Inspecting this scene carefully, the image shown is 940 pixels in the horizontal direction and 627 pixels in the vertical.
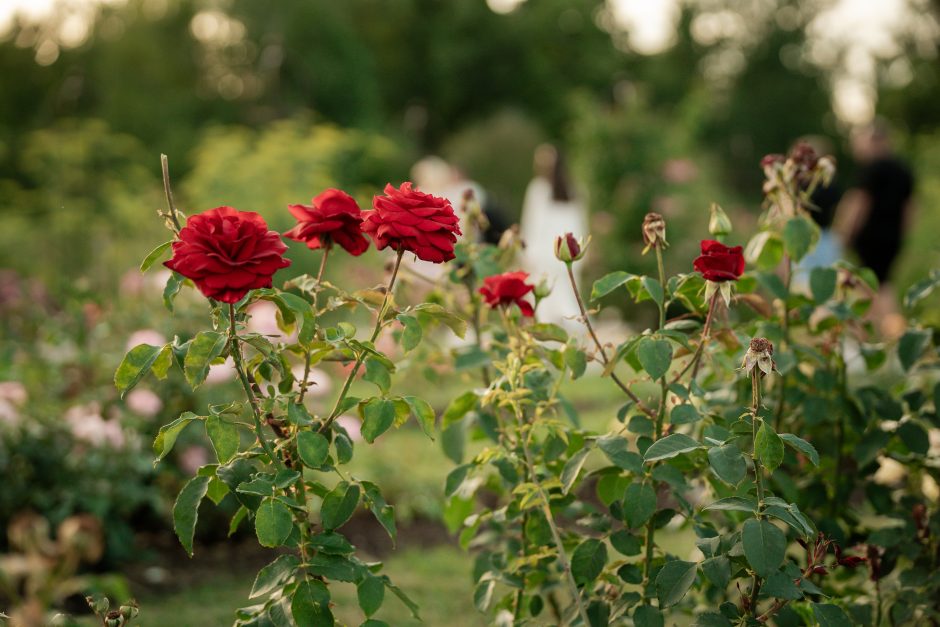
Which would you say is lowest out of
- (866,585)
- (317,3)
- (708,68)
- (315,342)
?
(866,585)

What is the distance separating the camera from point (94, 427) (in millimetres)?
3111

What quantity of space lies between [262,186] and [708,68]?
2820 centimetres

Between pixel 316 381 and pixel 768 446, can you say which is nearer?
pixel 768 446

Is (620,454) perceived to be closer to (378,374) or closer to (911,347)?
(378,374)

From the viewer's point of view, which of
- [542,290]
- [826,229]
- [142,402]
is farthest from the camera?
[826,229]

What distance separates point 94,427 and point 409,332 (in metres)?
1.89

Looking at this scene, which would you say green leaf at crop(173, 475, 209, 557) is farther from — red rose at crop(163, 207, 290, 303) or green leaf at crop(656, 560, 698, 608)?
green leaf at crop(656, 560, 698, 608)

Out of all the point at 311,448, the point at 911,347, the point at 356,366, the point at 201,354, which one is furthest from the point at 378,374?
the point at 911,347

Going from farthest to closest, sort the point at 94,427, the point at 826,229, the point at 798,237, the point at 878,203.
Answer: the point at 826,229 < the point at 878,203 < the point at 94,427 < the point at 798,237

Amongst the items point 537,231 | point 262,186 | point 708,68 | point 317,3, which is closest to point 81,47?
point 317,3

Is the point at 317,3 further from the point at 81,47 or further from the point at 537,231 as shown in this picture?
the point at 537,231

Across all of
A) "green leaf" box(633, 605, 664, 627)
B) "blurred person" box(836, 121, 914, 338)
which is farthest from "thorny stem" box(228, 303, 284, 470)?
"blurred person" box(836, 121, 914, 338)

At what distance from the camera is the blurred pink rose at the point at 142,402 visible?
10.6 ft

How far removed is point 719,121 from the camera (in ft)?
105
